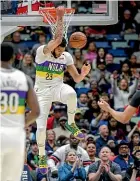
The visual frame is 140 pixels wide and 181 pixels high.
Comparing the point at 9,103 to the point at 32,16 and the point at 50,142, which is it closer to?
the point at 32,16

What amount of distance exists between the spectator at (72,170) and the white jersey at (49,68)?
1.79 meters

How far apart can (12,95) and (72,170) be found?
171 inches

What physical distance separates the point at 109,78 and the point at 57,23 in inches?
288

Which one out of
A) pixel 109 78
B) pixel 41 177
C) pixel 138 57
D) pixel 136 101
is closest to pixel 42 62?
pixel 41 177

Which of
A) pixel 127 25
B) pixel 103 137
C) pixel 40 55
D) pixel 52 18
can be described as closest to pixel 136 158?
pixel 103 137

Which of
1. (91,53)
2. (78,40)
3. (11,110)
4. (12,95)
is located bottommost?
(91,53)

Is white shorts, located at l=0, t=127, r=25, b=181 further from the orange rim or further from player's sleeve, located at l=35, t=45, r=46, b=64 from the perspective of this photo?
the orange rim

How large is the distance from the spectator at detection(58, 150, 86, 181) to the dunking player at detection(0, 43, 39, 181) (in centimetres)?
398

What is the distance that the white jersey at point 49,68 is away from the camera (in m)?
12.5

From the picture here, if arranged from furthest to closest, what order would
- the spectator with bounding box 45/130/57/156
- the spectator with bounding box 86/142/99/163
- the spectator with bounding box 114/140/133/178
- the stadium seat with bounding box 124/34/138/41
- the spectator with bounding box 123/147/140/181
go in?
1. the stadium seat with bounding box 124/34/138/41
2. the spectator with bounding box 45/130/57/156
3. the spectator with bounding box 114/140/133/178
4. the spectator with bounding box 86/142/99/163
5. the spectator with bounding box 123/147/140/181

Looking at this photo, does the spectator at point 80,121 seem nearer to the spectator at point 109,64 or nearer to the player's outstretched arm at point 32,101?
the spectator at point 109,64

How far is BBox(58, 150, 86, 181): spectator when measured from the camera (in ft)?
44.4

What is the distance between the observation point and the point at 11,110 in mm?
9562

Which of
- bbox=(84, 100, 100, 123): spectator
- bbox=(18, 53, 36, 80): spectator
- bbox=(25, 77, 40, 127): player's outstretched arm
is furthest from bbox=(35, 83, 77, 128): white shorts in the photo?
bbox=(18, 53, 36, 80): spectator
